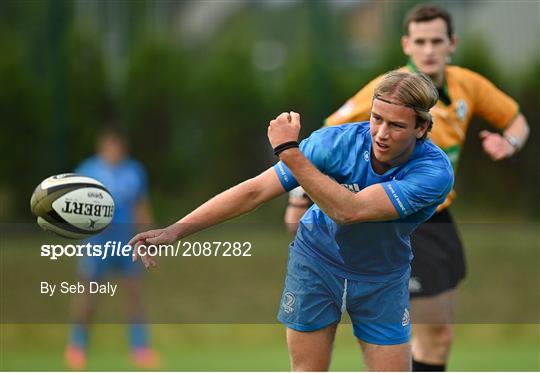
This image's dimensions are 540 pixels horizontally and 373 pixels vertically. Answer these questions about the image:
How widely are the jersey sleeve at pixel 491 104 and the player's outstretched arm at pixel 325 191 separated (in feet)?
6.75

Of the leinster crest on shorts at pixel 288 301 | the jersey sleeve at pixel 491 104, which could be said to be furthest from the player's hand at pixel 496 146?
the leinster crest on shorts at pixel 288 301

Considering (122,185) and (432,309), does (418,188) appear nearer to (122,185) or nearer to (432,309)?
(432,309)

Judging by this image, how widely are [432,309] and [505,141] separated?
40.2 inches

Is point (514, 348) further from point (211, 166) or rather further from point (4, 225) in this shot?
point (4, 225)

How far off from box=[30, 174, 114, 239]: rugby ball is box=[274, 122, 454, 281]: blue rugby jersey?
91 centimetres

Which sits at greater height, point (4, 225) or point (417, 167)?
point (417, 167)

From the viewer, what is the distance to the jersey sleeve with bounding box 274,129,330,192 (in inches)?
165

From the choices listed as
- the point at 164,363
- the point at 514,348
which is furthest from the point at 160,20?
the point at 514,348

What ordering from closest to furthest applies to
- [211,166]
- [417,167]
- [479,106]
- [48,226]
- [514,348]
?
[417,167], [48,226], [479,106], [514,348], [211,166]

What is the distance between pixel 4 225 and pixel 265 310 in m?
3.23

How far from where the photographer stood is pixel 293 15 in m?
12.6

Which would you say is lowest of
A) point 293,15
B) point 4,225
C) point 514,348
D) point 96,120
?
point 514,348

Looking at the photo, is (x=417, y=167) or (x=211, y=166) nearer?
(x=417, y=167)

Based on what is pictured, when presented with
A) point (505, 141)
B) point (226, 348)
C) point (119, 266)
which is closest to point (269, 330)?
point (226, 348)
